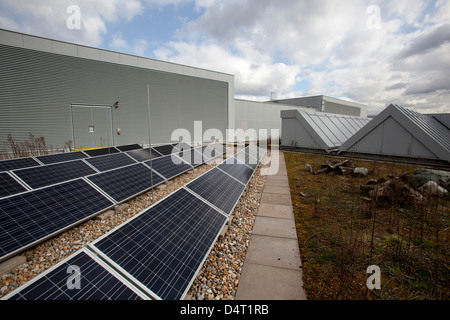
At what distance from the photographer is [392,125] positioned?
529 inches

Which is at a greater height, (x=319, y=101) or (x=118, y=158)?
(x=319, y=101)

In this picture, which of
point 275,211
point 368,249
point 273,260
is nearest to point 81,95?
point 275,211

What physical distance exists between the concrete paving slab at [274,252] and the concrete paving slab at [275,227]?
192 mm

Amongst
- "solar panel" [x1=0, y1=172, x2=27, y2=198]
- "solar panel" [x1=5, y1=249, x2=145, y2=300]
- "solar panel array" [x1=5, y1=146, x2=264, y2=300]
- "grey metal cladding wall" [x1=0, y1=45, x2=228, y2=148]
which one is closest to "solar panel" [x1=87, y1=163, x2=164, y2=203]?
"solar panel" [x1=0, y1=172, x2=27, y2=198]

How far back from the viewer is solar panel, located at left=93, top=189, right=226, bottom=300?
248 cm

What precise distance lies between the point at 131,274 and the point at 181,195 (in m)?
2.10

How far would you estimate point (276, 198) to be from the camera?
743 cm

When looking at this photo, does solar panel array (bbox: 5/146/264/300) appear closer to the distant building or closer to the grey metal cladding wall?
the grey metal cladding wall

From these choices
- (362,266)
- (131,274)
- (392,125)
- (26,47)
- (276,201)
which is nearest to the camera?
(131,274)

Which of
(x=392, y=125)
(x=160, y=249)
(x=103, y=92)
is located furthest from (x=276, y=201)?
(x=103, y=92)

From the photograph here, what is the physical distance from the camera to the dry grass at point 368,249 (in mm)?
3276

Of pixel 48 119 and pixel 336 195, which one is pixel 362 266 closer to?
pixel 336 195

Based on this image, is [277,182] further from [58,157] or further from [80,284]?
[58,157]

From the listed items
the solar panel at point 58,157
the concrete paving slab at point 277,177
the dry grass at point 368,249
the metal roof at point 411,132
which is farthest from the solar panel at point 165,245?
the metal roof at point 411,132
